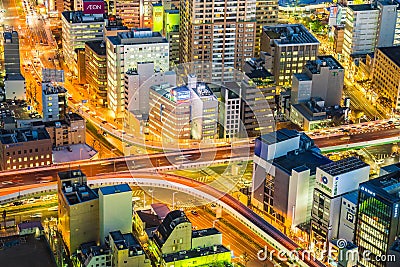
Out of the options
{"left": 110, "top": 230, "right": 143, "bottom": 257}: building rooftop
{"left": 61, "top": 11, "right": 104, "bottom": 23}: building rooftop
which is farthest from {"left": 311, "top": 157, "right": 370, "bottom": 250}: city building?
{"left": 61, "top": 11, "right": 104, "bottom": 23}: building rooftop

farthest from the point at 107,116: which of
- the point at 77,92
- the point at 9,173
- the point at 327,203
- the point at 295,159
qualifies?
the point at 327,203

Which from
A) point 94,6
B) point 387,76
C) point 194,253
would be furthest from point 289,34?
point 194,253

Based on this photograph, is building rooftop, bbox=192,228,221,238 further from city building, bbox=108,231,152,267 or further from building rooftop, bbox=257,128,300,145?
building rooftop, bbox=257,128,300,145

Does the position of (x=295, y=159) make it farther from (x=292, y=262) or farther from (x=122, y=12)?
(x=122, y=12)

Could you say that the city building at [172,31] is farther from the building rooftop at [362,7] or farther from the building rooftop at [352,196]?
the building rooftop at [352,196]

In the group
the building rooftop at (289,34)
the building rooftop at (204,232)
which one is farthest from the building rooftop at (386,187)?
the building rooftop at (289,34)
